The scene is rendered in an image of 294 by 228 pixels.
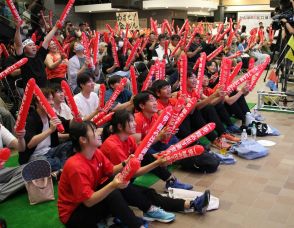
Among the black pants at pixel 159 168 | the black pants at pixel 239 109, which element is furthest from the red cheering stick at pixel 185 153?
the black pants at pixel 239 109

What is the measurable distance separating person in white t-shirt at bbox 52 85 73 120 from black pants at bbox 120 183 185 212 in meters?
1.31

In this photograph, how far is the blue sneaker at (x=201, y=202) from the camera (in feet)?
8.28

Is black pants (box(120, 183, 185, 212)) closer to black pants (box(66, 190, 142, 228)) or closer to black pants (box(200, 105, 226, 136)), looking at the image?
black pants (box(66, 190, 142, 228))

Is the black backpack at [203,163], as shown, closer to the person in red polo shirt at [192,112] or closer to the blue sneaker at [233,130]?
the person in red polo shirt at [192,112]

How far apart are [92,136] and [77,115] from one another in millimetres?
854

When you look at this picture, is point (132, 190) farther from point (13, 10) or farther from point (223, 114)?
point (223, 114)

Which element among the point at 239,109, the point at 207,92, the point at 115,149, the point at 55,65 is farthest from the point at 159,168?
the point at 55,65

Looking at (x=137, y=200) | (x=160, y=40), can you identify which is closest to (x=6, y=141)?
Answer: (x=137, y=200)

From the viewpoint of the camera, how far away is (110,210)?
7.17 ft

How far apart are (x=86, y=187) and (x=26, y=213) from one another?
41.3 inches

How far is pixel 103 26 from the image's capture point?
1984cm

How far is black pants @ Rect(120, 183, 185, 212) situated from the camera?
2377mm

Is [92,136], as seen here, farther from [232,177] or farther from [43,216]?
[232,177]

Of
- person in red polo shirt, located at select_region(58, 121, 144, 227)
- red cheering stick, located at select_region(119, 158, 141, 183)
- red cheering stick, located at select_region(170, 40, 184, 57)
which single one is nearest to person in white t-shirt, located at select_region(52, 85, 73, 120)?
person in red polo shirt, located at select_region(58, 121, 144, 227)
